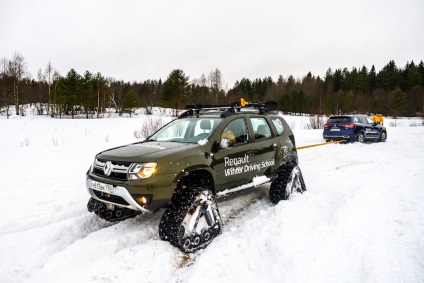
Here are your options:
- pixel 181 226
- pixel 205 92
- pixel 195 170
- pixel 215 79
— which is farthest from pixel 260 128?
pixel 215 79

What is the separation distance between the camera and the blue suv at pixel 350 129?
14.0m

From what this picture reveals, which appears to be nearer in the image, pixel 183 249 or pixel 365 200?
pixel 183 249

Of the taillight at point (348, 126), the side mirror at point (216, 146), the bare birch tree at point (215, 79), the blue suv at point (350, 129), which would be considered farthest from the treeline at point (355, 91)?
the side mirror at point (216, 146)

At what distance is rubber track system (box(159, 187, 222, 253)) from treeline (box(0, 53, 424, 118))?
90.0ft

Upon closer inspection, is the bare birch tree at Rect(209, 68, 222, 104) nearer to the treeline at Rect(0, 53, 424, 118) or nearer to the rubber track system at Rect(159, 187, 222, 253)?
the treeline at Rect(0, 53, 424, 118)

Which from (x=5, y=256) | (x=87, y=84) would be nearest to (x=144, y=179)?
(x=5, y=256)

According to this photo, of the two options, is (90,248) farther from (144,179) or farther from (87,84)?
(87,84)

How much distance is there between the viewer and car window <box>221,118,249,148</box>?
4387 mm

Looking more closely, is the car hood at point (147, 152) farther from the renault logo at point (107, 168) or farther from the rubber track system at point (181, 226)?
the rubber track system at point (181, 226)

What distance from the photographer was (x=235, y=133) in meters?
4.61

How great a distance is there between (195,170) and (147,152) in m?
0.70

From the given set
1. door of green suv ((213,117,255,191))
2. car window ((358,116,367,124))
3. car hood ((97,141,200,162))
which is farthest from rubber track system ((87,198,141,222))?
car window ((358,116,367,124))

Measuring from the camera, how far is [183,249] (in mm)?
3326

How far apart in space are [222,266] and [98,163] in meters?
2.19
